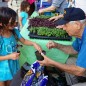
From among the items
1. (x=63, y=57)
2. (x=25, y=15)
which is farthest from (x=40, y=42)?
(x=25, y=15)

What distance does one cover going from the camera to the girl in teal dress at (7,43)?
7.47 ft

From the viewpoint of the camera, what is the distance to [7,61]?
237 cm

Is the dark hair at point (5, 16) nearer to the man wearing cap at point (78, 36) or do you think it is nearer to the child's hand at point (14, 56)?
the child's hand at point (14, 56)

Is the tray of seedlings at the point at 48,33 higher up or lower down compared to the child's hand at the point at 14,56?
higher up

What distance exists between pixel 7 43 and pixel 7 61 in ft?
0.66

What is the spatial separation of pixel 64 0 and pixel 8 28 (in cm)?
194

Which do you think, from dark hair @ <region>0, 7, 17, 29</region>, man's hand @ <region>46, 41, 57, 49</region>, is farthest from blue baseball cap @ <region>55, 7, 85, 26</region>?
dark hair @ <region>0, 7, 17, 29</region>

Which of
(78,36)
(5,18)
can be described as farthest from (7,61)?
(78,36)

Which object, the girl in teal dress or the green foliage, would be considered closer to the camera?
the girl in teal dress

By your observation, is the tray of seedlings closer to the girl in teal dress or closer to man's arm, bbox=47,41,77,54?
man's arm, bbox=47,41,77,54

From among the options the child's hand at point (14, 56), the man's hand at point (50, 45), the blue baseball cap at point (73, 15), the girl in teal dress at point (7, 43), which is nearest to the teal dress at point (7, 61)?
the girl in teal dress at point (7, 43)

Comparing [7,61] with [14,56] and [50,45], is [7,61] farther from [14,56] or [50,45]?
[50,45]

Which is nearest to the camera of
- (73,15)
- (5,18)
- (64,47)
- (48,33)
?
(73,15)

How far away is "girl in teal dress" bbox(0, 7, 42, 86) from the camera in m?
2.28
